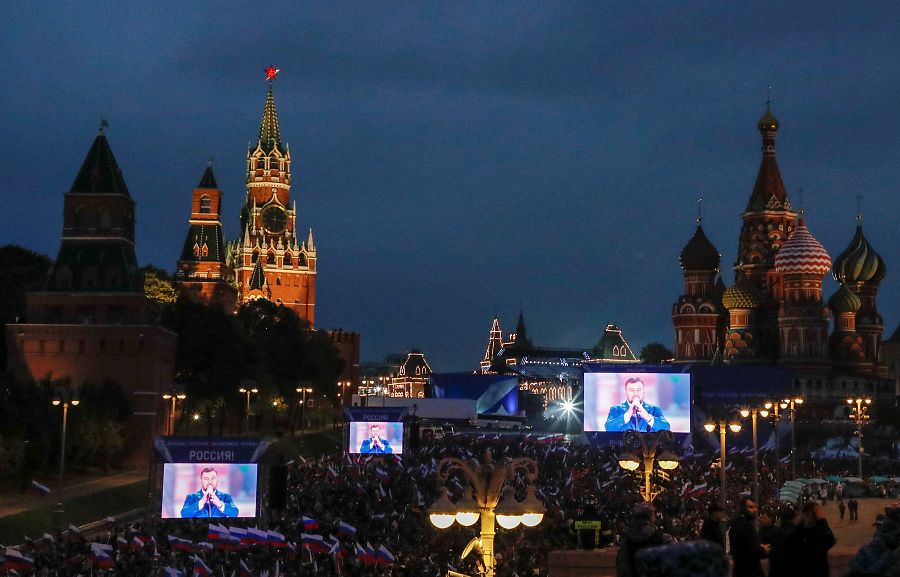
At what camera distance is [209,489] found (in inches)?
1794

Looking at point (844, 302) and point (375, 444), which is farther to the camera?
point (844, 302)

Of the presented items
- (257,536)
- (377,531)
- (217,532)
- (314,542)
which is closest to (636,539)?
(314,542)

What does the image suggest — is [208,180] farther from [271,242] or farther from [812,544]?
[812,544]

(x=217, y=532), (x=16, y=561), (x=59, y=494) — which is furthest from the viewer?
(x=59, y=494)

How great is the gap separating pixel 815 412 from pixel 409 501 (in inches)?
3291

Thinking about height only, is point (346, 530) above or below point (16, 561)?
above

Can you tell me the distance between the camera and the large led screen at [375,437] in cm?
7344

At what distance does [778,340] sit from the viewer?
135m

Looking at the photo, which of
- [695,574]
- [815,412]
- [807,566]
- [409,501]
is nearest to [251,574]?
[409,501]

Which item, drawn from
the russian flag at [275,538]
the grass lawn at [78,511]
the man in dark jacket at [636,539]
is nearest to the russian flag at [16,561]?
the russian flag at [275,538]

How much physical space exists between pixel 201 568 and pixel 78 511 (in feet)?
77.3

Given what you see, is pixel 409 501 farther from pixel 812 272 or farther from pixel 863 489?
pixel 812 272

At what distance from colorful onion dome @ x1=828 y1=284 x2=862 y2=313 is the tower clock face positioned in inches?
3093

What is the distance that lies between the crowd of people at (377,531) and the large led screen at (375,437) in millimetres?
9803
